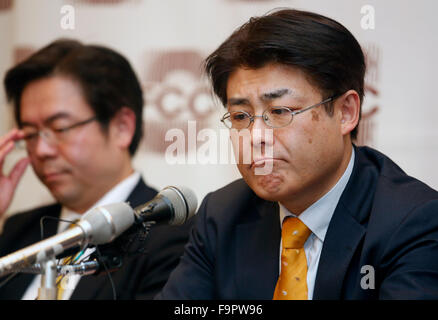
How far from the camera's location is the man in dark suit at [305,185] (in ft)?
4.24

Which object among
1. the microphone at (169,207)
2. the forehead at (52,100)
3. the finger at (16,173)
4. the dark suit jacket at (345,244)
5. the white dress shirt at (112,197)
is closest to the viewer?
the microphone at (169,207)

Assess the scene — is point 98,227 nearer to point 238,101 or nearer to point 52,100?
point 238,101

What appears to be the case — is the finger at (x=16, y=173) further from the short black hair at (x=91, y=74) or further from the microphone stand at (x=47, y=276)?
the microphone stand at (x=47, y=276)

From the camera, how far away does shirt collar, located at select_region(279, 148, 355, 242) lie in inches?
56.1

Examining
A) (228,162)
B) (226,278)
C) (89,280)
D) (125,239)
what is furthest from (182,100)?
(125,239)

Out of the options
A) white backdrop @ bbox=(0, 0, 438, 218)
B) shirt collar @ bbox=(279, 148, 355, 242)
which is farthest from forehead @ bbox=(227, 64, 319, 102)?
white backdrop @ bbox=(0, 0, 438, 218)

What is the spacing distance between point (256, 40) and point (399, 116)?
0.95 metres

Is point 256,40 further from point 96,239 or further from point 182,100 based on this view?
point 182,100

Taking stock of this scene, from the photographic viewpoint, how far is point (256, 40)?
4.57 feet

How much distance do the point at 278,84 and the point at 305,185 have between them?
27 cm

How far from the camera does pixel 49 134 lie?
2154mm

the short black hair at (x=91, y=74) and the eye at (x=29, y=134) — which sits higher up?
the short black hair at (x=91, y=74)

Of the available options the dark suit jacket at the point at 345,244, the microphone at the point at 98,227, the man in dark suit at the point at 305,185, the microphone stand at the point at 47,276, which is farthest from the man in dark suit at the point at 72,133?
the microphone stand at the point at 47,276

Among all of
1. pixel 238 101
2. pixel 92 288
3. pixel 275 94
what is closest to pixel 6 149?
pixel 92 288
